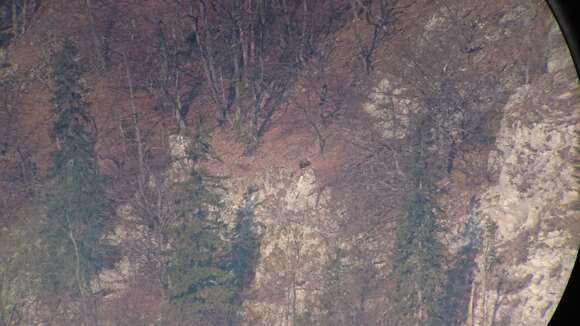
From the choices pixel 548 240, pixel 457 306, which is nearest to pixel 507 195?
pixel 548 240

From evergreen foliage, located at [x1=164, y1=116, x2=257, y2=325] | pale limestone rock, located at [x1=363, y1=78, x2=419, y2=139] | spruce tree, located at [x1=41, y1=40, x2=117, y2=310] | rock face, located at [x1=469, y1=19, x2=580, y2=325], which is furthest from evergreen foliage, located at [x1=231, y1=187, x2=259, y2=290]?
rock face, located at [x1=469, y1=19, x2=580, y2=325]

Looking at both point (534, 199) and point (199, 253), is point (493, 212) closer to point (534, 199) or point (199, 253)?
point (534, 199)

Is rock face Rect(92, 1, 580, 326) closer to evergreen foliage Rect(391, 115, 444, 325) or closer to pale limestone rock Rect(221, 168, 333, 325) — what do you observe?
pale limestone rock Rect(221, 168, 333, 325)

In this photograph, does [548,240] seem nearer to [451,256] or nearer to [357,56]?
[451,256]

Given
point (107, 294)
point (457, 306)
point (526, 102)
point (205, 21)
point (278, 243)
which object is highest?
point (205, 21)

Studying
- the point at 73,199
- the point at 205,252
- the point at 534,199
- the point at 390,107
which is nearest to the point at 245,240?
the point at 205,252
